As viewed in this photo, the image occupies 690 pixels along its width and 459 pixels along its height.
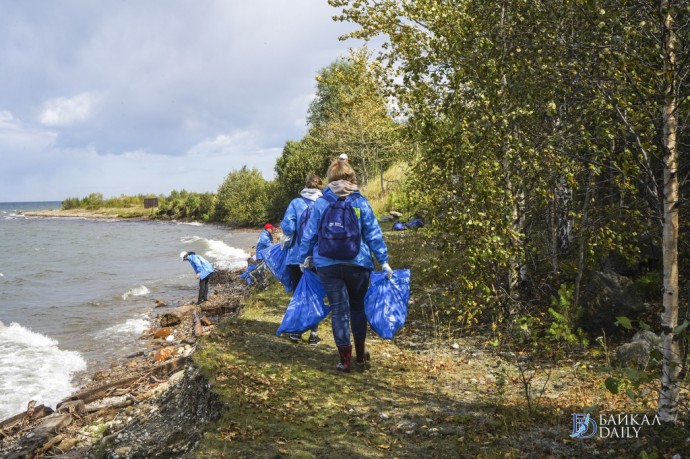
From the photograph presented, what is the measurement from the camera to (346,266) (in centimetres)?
553

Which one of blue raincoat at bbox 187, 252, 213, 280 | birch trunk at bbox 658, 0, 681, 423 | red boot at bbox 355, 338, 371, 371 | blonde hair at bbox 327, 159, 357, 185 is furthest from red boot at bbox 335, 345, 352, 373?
blue raincoat at bbox 187, 252, 213, 280

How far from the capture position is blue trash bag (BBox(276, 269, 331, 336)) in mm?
6094

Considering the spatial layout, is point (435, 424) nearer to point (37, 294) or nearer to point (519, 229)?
point (519, 229)

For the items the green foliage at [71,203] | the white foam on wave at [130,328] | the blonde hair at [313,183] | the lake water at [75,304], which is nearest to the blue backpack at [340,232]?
the blonde hair at [313,183]

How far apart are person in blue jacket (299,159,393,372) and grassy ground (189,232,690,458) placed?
0.63m

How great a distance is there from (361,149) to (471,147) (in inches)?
1014

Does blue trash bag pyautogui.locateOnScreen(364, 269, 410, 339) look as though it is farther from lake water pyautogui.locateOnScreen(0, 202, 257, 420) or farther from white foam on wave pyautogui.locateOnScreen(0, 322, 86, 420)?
lake water pyautogui.locateOnScreen(0, 202, 257, 420)

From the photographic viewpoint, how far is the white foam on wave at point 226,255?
25622mm

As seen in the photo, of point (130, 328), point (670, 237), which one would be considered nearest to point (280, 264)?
point (670, 237)

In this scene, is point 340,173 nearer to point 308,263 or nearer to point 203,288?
point 308,263

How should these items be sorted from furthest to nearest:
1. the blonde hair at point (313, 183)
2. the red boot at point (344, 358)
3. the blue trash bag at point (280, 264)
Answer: the blue trash bag at point (280, 264), the blonde hair at point (313, 183), the red boot at point (344, 358)

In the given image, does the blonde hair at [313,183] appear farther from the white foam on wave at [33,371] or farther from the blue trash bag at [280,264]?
the white foam on wave at [33,371]

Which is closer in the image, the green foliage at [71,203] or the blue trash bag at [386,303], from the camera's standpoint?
the blue trash bag at [386,303]

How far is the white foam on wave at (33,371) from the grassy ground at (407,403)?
4.64 meters
